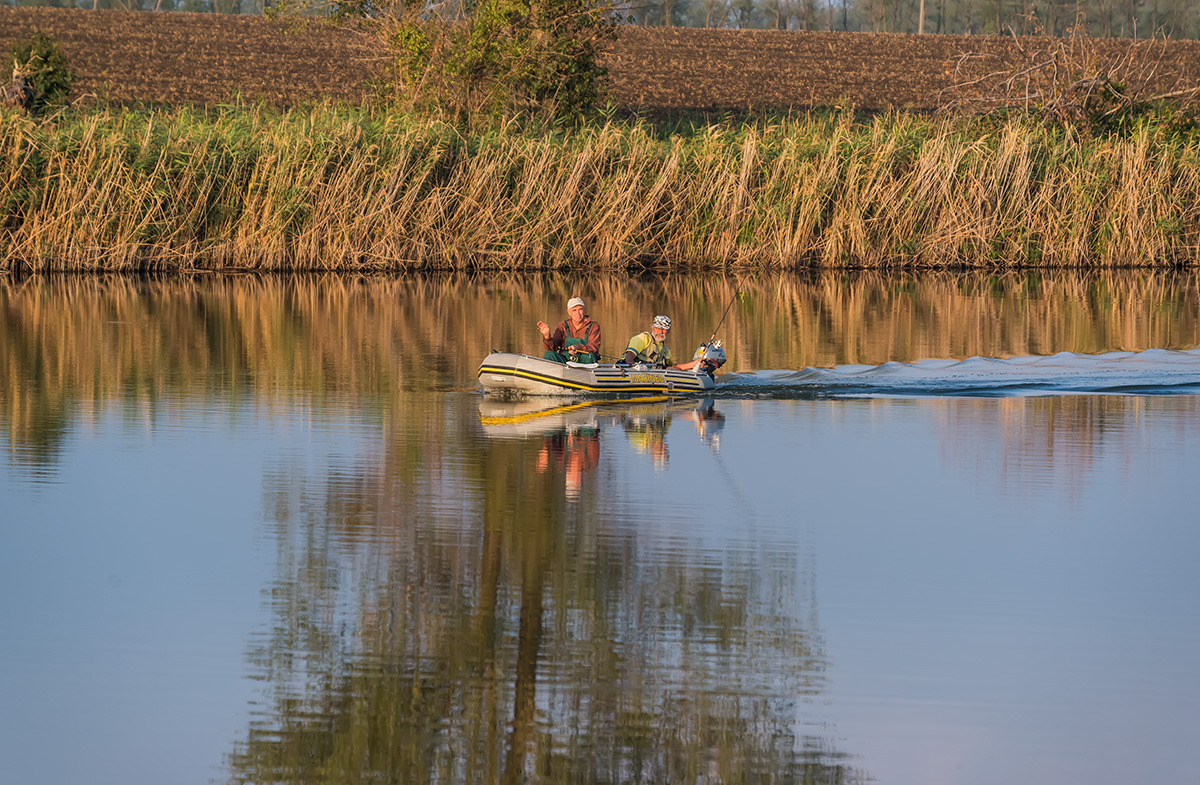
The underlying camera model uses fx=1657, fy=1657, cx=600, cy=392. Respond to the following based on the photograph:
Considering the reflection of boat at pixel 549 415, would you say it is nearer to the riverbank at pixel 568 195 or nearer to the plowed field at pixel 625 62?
the riverbank at pixel 568 195

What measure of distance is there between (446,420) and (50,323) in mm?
9799

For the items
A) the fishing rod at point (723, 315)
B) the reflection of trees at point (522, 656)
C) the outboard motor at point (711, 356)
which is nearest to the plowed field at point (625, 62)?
the fishing rod at point (723, 315)

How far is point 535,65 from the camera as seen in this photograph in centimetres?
3747

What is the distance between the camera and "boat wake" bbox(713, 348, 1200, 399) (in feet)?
57.8

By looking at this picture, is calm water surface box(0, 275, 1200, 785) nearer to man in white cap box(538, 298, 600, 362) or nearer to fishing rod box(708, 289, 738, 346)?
man in white cap box(538, 298, 600, 362)

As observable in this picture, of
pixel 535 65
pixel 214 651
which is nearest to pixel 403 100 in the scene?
pixel 535 65

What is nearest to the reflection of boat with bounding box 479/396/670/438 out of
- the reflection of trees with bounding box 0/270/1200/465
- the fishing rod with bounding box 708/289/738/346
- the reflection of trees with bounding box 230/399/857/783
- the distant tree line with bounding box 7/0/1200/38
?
the reflection of trees with bounding box 0/270/1200/465

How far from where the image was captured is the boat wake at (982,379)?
17.6 meters

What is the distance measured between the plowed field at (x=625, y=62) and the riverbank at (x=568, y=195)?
2787 cm

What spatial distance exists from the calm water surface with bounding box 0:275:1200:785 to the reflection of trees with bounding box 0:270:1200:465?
0.68 ft

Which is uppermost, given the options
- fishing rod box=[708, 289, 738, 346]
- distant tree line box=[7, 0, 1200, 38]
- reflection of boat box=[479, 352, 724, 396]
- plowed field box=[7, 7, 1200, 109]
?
distant tree line box=[7, 0, 1200, 38]

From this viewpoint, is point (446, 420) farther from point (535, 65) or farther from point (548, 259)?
point (535, 65)

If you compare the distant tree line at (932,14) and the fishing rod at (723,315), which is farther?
the distant tree line at (932,14)

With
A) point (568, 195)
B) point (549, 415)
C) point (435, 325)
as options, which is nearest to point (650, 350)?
point (549, 415)
